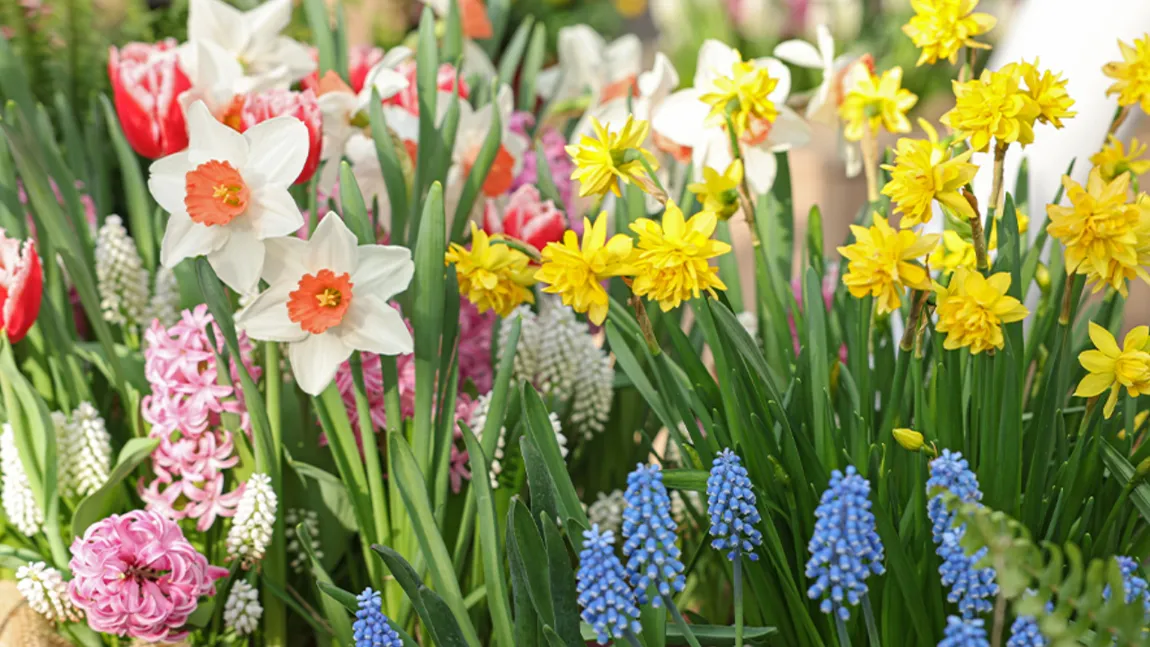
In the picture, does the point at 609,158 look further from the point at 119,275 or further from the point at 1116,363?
the point at 119,275

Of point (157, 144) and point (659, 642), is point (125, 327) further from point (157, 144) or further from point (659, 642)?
point (659, 642)

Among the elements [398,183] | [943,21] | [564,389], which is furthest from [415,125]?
[943,21]

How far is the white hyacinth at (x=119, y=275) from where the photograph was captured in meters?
0.62

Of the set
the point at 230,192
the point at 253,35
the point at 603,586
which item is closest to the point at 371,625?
the point at 603,586

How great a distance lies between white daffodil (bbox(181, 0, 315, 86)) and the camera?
64 cm

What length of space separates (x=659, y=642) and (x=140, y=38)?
2.32ft

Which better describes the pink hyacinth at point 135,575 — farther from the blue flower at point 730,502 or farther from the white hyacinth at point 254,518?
the blue flower at point 730,502

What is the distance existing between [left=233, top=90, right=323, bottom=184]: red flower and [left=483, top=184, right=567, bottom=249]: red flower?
13 centimetres

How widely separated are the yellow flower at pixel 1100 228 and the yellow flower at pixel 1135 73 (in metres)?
0.11

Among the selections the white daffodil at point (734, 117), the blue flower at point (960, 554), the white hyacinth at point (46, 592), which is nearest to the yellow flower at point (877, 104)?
the white daffodil at point (734, 117)

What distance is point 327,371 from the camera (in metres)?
0.49

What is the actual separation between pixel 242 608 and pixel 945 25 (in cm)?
47

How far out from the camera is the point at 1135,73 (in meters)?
0.48

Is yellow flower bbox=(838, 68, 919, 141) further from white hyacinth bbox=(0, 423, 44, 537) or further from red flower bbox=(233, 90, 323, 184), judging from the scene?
white hyacinth bbox=(0, 423, 44, 537)
